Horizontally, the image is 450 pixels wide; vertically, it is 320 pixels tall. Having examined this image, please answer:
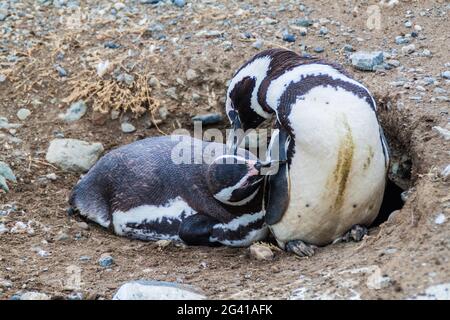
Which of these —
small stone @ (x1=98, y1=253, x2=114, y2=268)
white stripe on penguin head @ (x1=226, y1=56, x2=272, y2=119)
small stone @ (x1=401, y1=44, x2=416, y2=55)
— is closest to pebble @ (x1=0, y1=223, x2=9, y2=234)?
small stone @ (x1=98, y1=253, x2=114, y2=268)

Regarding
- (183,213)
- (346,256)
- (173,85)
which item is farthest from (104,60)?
(346,256)

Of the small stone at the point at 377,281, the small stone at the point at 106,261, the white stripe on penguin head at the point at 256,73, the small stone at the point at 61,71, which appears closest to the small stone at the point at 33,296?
the small stone at the point at 106,261

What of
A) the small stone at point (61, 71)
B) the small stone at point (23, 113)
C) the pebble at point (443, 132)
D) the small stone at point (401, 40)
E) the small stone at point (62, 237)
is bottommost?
the small stone at point (62, 237)

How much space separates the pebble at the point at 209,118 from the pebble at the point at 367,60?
3.01 feet

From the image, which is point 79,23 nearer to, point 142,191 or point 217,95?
point 217,95

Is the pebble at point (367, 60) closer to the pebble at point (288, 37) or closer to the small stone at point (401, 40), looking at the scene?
the small stone at point (401, 40)

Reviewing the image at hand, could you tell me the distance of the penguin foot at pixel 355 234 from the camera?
3957mm

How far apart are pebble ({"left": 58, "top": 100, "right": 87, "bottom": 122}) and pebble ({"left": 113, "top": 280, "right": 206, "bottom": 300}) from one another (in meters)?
2.30

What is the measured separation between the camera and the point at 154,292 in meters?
3.33

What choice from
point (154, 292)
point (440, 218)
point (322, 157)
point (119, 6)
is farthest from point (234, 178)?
point (119, 6)

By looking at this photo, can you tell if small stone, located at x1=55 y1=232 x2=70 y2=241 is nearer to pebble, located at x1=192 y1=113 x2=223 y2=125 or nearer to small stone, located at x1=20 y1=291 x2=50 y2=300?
small stone, located at x1=20 y1=291 x2=50 y2=300

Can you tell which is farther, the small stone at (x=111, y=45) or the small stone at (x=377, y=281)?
the small stone at (x=111, y=45)

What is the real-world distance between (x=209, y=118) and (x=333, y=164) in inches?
69.3

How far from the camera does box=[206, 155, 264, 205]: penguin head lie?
407cm
